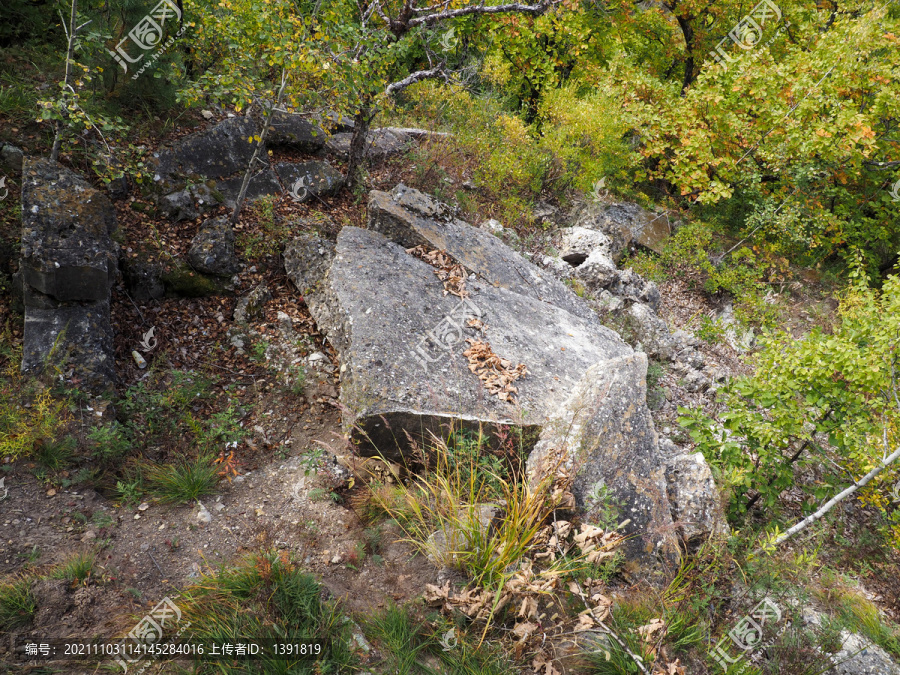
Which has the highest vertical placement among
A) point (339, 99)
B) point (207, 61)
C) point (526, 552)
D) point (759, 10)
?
point (759, 10)

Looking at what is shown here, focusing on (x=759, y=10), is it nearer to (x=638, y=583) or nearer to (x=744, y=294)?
(x=744, y=294)

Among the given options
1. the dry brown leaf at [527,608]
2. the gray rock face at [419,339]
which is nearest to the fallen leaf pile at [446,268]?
the gray rock face at [419,339]

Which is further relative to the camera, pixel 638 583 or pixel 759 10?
pixel 759 10

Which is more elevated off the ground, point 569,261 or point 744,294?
point 744,294

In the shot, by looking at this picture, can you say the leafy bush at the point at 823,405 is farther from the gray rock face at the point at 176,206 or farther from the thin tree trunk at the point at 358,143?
the gray rock face at the point at 176,206

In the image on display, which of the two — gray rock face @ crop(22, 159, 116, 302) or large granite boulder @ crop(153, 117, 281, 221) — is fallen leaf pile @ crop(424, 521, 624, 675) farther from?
large granite boulder @ crop(153, 117, 281, 221)

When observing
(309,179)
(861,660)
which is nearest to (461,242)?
(309,179)

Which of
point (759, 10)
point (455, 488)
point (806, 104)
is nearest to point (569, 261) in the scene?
point (806, 104)
